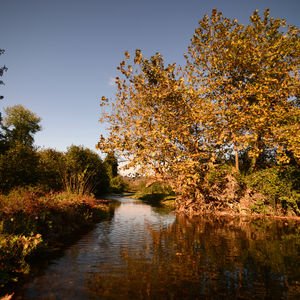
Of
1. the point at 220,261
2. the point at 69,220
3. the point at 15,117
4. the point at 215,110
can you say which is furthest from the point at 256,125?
the point at 15,117

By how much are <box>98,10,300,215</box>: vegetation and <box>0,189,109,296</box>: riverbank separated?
21.3 feet

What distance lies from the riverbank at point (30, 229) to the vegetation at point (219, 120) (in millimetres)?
6477

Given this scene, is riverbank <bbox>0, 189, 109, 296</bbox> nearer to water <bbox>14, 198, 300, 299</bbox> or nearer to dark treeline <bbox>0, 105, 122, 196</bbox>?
water <bbox>14, 198, 300, 299</bbox>

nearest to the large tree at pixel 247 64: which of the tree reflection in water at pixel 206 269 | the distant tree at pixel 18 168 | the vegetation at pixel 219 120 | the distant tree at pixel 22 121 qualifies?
the vegetation at pixel 219 120

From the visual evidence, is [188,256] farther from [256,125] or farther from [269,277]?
[256,125]

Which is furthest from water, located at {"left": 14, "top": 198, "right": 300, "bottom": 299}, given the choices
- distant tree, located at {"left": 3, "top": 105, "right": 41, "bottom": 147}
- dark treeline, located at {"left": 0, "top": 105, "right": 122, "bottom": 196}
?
distant tree, located at {"left": 3, "top": 105, "right": 41, "bottom": 147}

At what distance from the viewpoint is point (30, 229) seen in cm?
908

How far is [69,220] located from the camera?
13.1 metres

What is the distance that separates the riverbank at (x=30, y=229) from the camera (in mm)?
6684

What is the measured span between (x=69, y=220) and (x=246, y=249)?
8757mm

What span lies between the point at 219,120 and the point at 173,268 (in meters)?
12.9

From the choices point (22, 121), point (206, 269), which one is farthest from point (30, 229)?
point (22, 121)

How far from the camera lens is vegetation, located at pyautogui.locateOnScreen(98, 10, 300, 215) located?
1747 centimetres

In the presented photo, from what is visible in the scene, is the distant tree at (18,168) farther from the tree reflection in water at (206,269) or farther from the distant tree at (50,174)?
the tree reflection in water at (206,269)
